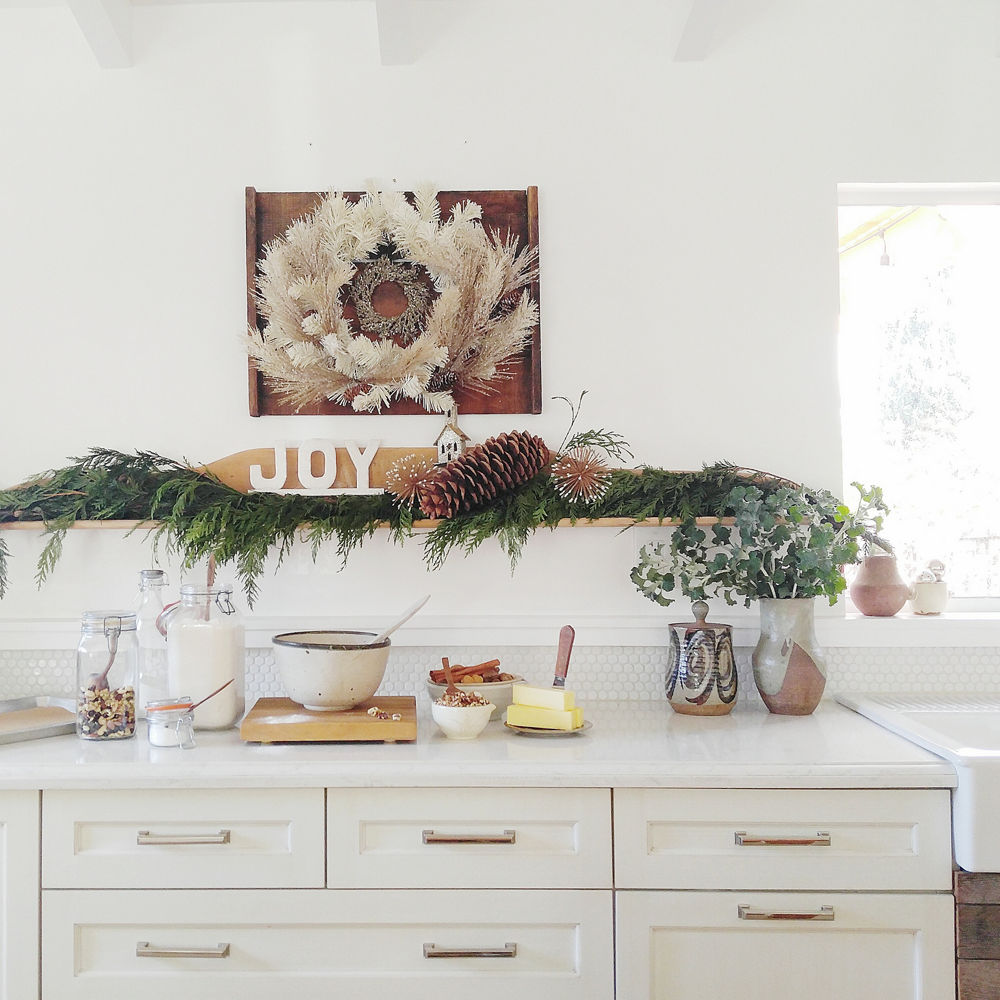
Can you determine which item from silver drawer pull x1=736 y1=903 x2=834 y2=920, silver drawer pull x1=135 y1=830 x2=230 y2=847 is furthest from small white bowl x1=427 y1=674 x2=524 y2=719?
silver drawer pull x1=736 y1=903 x2=834 y2=920

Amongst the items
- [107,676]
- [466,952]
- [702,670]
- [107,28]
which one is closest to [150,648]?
[107,676]

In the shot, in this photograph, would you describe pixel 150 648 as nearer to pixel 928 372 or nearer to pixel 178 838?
pixel 178 838

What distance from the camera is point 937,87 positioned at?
2.14m

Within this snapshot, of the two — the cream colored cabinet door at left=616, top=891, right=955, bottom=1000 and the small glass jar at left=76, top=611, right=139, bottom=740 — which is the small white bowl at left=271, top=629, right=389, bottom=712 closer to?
the small glass jar at left=76, top=611, right=139, bottom=740

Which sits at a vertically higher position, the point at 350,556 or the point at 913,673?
the point at 350,556

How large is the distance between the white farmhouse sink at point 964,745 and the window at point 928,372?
0.41m

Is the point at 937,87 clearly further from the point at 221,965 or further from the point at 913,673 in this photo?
the point at 221,965

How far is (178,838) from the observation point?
58.6 inches

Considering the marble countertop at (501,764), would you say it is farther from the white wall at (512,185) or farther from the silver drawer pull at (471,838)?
the white wall at (512,185)

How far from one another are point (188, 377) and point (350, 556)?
1.87 ft

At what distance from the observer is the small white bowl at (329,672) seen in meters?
1.70

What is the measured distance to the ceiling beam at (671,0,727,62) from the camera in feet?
6.50

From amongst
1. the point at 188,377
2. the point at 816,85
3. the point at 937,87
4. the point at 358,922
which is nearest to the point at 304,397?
the point at 188,377

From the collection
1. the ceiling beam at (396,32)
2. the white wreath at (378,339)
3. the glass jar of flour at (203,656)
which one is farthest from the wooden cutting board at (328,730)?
the ceiling beam at (396,32)
